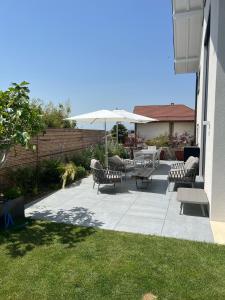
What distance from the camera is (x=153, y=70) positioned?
66.9 feet

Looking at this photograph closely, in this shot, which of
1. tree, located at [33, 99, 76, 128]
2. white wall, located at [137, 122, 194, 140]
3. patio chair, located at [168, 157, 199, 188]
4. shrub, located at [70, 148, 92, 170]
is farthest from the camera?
white wall, located at [137, 122, 194, 140]

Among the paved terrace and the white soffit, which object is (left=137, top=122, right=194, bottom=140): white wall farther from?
the paved terrace

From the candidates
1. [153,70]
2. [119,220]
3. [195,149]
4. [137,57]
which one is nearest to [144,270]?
[119,220]

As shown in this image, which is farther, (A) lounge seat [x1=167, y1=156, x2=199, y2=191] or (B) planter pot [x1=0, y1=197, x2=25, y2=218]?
(A) lounge seat [x1=167, y1=156, x2=199, y2=191]

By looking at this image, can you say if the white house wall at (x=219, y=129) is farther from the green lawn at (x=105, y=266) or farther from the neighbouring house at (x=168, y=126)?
the neighbouring house at (x=168, y=126)

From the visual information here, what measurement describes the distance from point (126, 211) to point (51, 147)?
16.6 ft

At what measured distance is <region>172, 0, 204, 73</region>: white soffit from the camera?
9.03 metres

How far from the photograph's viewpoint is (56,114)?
15.0 metres

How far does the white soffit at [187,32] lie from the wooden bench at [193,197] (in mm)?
6548

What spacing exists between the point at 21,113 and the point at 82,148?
8.55 meters

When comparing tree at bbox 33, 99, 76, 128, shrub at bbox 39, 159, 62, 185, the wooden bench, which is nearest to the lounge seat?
the wooden bench

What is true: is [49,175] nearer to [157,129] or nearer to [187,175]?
[187,175]

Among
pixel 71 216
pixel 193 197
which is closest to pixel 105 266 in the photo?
pixel 71 216

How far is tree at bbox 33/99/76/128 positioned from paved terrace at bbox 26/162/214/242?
622cm
